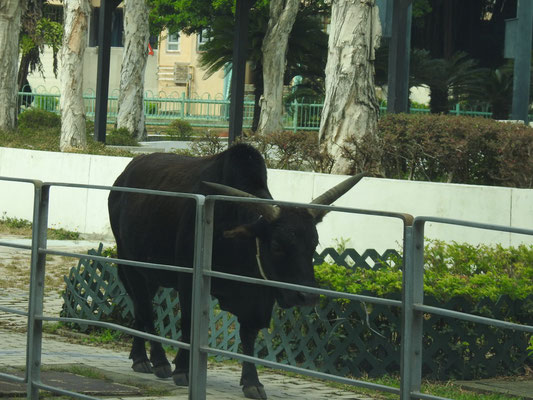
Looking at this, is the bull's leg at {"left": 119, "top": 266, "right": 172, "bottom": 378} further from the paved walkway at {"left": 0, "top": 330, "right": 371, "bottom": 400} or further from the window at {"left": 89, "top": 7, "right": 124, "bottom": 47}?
the window at {"left": 89, "top": 7, "right": 124, "bottom": 47}

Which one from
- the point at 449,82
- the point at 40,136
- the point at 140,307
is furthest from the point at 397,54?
the point at 449,82

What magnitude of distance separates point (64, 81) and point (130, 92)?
1213 cm

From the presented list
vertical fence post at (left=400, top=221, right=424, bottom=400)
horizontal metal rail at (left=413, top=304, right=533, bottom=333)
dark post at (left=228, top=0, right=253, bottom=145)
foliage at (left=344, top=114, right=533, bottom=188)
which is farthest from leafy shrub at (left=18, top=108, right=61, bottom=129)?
horizontal metal rail at (left=413, top=304, right=533, bottom=333)

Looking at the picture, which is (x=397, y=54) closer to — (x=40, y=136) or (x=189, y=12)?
(x=40, y=136)

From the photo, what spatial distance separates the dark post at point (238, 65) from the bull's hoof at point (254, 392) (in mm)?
13325

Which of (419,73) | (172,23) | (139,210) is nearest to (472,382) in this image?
(139,210)

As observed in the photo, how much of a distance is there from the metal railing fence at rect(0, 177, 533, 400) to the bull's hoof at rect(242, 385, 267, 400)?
1100mm

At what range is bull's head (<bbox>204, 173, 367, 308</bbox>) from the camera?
7.07 metres

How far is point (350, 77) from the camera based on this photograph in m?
16.1

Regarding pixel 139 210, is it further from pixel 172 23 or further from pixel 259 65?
pixel 172 23

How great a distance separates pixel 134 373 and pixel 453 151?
7276 millimetres

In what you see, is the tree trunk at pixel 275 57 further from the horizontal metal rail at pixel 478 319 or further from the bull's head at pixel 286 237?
the horizontal metal rail at pixel 478 319

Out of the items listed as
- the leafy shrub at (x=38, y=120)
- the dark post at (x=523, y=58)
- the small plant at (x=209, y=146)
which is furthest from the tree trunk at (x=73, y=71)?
the leafy shrub at (x=38, y=120)

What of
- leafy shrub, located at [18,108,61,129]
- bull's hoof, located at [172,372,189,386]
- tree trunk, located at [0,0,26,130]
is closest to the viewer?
bull's hoof, located at [172,372,189,386]
